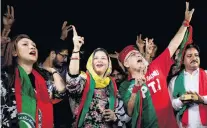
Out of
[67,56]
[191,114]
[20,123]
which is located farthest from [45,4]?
[191,114]

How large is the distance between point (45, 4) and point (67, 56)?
0.44m

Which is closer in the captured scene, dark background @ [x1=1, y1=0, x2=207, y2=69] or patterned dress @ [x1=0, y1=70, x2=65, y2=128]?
patterned dress @ [x1=0, y1=70, x2=65, y2=128]

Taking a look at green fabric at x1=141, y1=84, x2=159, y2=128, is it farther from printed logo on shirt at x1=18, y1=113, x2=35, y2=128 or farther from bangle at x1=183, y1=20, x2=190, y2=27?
printed logo on shirt at x1=18, y1=113, x2=35, y2=128

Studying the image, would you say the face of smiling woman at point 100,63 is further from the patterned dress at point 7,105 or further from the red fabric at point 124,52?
the patterned dress at point 7,105

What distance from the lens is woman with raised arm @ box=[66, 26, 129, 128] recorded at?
3469 mm

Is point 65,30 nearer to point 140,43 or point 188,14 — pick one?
point 140,43

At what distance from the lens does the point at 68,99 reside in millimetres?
3480

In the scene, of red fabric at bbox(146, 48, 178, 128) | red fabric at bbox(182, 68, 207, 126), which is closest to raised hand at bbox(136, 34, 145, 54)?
red fabric at bbox(146, 48, 178, 128)

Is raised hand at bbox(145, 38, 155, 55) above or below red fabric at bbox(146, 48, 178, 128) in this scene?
above

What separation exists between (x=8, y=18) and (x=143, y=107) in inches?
49.9

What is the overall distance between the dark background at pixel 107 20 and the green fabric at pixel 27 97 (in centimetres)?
25

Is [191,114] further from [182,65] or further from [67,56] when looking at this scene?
[67,56]

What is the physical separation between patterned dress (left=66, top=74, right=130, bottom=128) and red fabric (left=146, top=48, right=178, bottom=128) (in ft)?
1.06

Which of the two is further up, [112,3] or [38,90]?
[112,3]
